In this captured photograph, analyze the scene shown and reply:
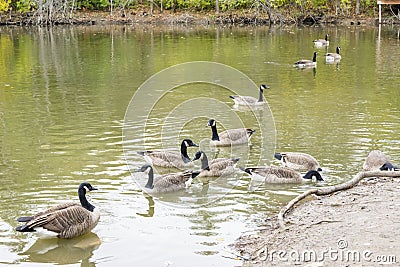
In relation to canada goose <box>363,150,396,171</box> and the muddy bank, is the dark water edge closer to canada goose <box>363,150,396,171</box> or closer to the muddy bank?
canada goose <box>363,150,396,171</box>

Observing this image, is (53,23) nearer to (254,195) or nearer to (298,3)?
(298,3)

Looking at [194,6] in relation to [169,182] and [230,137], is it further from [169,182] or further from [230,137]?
[169,182]

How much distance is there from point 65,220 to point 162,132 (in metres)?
6.08

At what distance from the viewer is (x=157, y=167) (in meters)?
10.9

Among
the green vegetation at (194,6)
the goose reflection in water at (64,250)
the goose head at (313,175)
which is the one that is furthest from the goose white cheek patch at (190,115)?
the green vegetation at (194,6)

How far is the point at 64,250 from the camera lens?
288 inches

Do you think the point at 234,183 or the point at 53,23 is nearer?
the point at 234,183

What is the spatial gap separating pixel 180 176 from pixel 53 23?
1775 inches

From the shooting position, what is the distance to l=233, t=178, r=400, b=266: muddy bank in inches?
231

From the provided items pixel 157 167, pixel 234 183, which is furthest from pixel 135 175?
pixel 234 183

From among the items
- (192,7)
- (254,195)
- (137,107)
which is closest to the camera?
(254,195)

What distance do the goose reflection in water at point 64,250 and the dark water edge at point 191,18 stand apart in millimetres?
43960

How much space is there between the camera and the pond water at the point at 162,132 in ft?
24.8

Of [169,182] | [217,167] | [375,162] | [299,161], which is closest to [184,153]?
[217,167]
